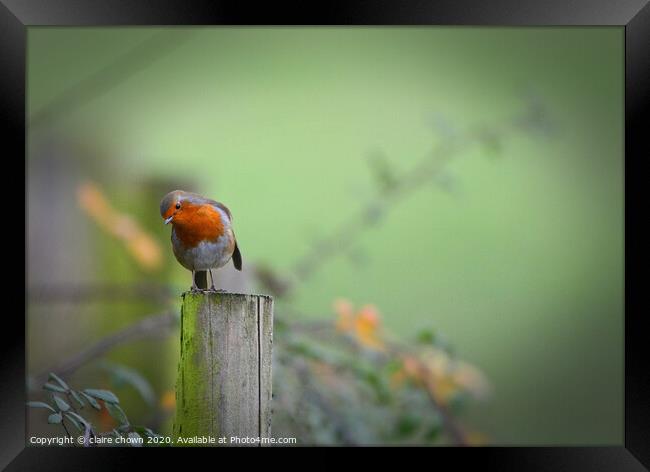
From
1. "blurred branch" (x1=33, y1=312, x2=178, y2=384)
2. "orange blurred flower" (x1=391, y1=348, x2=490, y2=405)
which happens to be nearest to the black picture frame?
"blurred branch" (x1=33, y1=312, x2=178, y2=384)

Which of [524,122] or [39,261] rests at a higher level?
[524,122]

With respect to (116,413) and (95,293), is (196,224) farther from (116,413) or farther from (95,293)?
A: (95,293)

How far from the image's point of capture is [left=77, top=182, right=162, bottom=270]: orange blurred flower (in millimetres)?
3381

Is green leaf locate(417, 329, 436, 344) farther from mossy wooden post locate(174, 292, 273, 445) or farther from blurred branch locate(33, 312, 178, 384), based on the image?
blurred branch locate(33, 312, 178, 384)

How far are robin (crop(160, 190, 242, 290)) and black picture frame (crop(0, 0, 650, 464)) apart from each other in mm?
500

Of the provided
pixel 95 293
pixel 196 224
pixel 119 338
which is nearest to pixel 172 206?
pixel 196 224

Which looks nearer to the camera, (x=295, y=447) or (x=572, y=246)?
(x=295, y=447)

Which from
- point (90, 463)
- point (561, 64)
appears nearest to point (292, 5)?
point (90, 463)

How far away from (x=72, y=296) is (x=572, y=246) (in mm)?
2318

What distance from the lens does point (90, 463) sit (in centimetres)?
253

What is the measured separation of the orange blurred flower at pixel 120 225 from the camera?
3.38 m

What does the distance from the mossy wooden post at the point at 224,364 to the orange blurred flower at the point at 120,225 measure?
125 centimetres

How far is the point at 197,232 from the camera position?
2580 millimetres

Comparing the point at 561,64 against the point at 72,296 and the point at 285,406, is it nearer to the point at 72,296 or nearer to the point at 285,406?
the point at 285,406
